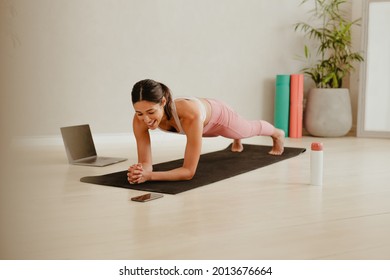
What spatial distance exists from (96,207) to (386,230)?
1088 mm

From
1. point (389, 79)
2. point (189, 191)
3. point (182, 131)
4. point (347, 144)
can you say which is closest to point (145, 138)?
point (182, 131)

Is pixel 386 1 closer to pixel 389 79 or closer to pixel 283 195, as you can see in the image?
pixel 389 79

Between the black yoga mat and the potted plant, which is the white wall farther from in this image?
the black yoga mat

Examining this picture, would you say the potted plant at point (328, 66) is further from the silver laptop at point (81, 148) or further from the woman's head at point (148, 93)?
the woman's head at point (148, 93)

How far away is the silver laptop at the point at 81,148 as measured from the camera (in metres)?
3.04

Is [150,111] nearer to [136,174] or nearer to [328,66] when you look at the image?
[136,174]

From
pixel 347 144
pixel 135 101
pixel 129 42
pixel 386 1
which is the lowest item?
pixel 347 144

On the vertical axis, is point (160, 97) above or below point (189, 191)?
above

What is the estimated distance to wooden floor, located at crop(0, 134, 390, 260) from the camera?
1468 millimetres

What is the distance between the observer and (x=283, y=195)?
7.32 feet

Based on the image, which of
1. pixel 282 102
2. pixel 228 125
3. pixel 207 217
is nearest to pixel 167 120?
pixel 228 125

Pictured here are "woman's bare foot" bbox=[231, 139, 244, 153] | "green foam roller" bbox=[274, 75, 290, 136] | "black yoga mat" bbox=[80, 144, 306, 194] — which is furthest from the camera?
"green foam roller" bbox=[274, 75, 290, 136]

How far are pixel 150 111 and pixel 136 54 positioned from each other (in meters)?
1.85

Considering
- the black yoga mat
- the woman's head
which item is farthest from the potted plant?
the woman's head
